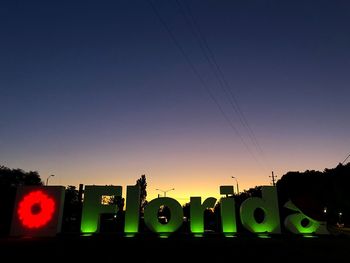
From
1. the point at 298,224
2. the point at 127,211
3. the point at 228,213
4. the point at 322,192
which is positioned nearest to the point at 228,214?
the point at 228,213

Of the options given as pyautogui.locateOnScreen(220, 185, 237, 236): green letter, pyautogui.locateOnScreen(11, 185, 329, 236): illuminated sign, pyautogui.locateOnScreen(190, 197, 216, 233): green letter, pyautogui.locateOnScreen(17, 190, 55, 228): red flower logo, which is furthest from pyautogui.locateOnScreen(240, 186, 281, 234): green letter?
pyautogui.locateOnScreen(17, 190, 55, 228): red flower logo

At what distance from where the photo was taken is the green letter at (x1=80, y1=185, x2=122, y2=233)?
2538 centimetres

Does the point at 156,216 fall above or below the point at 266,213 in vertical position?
below

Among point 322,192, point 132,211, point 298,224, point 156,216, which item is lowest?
point 298,224

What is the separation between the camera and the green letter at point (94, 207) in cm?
2538

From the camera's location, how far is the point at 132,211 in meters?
25.8

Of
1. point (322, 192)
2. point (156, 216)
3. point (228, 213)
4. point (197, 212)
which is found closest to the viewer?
point (156, 216)

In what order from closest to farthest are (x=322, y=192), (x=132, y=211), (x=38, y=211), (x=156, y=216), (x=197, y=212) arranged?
1. (x=132, y=211)
2. (x=38, y=211)
3. (x=156, y=216)
4. (x=197, y=212)
5. (x=322, y=192)

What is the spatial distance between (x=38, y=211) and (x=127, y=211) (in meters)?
6.54

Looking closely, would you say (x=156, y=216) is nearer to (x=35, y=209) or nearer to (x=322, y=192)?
(x=35, y=209)

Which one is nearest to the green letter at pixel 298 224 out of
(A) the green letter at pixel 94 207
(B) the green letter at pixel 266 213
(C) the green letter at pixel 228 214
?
(B) the green letter at pixel 266 213

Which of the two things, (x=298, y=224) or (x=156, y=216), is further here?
(x=298, y=224)

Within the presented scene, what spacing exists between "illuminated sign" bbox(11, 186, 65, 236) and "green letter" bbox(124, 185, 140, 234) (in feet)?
16.1

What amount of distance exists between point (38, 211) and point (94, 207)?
166 inches
